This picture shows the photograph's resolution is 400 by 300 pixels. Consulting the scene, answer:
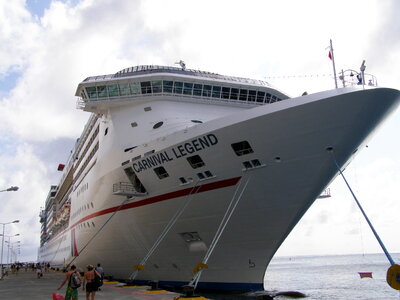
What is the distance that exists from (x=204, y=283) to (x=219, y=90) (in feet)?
28.9

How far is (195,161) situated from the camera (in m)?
13.4

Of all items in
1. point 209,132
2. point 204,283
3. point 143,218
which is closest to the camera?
point 209,132

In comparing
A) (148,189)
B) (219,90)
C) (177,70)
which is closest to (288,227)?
(148,189)

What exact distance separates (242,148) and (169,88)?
6.92m

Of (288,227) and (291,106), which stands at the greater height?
(291,106)

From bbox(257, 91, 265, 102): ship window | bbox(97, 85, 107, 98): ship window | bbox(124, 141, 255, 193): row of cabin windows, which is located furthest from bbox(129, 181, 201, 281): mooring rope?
bbox(97, 85, 107, 98): ship window

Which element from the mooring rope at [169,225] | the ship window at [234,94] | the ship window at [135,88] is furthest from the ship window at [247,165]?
the ship window at [135,88]

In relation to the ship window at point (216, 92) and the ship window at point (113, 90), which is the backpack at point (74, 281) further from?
the ship window at point (216, 92)

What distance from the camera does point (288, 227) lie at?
1327 centimetres

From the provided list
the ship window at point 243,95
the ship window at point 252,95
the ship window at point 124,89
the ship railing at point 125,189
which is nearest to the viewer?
the ship railing at point 125,189

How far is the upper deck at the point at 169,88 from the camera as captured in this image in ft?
59.5

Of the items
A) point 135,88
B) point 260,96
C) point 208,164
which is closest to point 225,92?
point 260,96

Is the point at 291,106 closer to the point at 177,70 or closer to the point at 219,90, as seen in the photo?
the point at 219,90

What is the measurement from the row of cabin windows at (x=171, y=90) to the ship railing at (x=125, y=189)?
451cm
